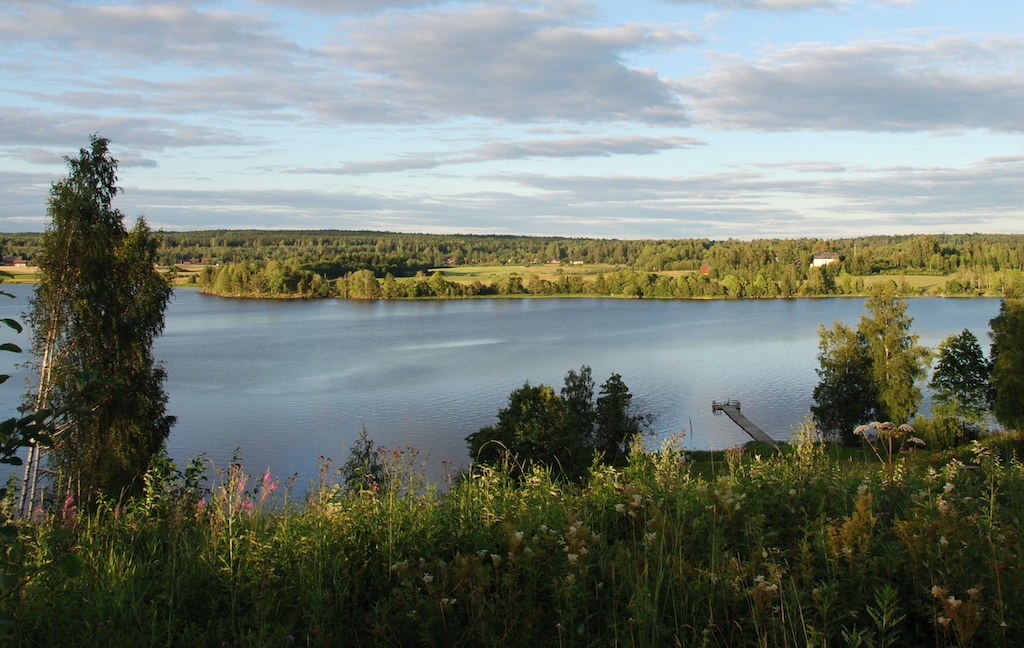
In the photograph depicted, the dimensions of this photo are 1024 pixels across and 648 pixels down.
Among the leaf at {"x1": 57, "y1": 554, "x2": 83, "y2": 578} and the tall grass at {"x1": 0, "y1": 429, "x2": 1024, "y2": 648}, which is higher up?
the leaf at {"x1": 57, "y1": 554, "x2": 83, "y2": 578}

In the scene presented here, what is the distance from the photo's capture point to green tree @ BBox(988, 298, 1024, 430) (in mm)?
29875

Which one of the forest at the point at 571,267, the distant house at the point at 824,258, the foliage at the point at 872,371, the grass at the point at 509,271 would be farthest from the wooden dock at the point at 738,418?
the distant house at the point at 824,258

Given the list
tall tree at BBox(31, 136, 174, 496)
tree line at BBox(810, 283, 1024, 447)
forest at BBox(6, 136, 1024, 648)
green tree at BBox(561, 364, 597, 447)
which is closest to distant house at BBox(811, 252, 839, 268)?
tree line at BBox(810, 283, 1024, 447)

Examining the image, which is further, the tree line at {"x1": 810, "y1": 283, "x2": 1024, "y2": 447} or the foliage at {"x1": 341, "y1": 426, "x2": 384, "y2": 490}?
the tree line at {"x1": 810, "y1": 283, "x2": 1024, "y2": 447}

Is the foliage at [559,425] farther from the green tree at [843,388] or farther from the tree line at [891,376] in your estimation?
the tree line at [891,376]

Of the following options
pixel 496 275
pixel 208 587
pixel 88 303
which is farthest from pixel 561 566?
pixel 496 275

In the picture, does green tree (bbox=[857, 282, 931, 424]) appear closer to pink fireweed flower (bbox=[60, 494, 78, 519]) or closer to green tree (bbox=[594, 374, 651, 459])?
green tree (bbox=[594, 374, 651, 459])

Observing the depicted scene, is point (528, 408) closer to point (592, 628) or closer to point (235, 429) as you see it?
point (235, 429)

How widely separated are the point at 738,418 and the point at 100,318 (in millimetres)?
25539

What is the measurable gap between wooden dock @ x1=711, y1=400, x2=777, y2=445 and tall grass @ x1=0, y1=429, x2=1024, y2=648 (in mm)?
27720

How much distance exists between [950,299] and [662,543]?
407 ft

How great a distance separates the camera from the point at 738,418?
112 ft

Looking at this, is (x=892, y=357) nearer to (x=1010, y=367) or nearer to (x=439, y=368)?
(x=1010, y=367)

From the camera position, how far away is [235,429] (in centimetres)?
3100
